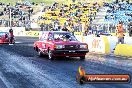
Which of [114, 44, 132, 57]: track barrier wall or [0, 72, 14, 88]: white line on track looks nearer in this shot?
[0, 72, 14, 88]: white line on track

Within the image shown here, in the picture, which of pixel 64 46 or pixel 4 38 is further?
pixel 4 38

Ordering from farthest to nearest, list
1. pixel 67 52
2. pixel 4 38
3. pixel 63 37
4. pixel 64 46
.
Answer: pixel 4 38, pixel 63 37, pixel 67 52, pixel 64 46

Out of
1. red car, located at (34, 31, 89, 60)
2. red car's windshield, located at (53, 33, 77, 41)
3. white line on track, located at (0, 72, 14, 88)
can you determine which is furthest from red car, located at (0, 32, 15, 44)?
white line on track, located at (0, 72, 14, 88)

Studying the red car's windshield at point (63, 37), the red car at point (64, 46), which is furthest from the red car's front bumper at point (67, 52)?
the red car's windshield at point (63, 37)

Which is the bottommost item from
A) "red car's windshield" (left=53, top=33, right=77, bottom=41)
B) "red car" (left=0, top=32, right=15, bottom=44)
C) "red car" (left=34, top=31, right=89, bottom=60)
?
"red car" (left=0, top=32, right=15, bottom=44)

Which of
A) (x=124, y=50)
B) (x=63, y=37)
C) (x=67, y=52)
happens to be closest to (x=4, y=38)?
(x=124, y=50)

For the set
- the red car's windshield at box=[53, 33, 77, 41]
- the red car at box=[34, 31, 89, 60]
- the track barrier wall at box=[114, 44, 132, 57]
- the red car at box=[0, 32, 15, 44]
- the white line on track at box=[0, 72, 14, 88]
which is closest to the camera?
the white line on track at box=[0, 72, 14, 88]

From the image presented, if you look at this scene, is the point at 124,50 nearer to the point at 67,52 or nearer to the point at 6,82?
the point at 67,52

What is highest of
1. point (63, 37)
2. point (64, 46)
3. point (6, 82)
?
point (63, 37)

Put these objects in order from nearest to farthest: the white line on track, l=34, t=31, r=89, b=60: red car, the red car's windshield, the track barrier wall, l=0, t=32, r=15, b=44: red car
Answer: the white line on track → l=34, t=31, r=89, b=60: red car → the red car's windshield → the track barrier wall → l=0, t=32, r=15, b=44: red car

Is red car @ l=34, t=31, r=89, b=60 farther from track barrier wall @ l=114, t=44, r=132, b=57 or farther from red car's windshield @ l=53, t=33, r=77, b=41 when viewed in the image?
track barrier wall @ l=114, t=44, r=132, b=57

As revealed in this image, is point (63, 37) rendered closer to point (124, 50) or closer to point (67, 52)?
point (67, 52)

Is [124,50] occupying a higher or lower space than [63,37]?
lower

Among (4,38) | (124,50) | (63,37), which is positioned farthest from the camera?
(4,38)
